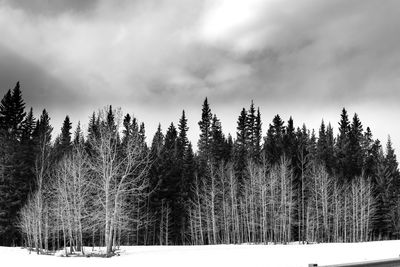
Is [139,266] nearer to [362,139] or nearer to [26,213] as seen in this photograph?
[26,213]

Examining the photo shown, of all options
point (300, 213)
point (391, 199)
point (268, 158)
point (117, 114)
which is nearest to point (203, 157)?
point (268, 158)

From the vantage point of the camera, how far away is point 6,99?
7238 centimetres

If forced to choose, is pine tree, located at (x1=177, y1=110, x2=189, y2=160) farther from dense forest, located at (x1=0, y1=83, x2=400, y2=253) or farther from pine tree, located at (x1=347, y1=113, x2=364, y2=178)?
pine tree, located at (x1=347, y1=113, x2=364, y2=178)

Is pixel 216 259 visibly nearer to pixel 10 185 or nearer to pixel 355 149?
pixel 10 185

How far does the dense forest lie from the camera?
172 ft

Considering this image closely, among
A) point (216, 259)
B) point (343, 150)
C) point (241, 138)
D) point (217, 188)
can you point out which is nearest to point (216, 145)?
point (241, 138)

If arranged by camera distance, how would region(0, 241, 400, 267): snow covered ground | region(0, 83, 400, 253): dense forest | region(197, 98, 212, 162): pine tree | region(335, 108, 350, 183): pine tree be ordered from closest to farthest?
1. region(0, 241, 400, 267): snow covered ground
2. region(0, 83, 400, 253): dense forest
3. region(335, 108, 350, 183): pine tree
4. region(197, 98, 212, 162): pine tree

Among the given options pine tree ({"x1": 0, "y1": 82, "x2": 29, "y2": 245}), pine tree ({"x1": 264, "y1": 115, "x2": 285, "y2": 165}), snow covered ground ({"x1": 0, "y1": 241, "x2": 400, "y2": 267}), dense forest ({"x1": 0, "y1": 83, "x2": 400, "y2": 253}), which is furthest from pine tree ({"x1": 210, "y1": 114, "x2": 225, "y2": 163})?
snow covered ground ({"x1": 0, "y1": 241, "x2": 400, "y2": 267})

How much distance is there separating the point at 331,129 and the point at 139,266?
96.4 m

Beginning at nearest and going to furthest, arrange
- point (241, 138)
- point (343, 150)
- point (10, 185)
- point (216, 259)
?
point (216, 259) → point (10, 185) → point (343, 150) → point (241, 138)

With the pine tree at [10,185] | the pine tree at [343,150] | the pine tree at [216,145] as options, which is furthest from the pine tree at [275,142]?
the pine tree at [10,185]

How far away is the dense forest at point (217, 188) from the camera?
52.3m

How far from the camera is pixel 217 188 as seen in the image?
65125 millimetres

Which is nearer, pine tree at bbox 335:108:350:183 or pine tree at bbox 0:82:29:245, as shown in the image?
pine tree at bbox 0:82:29:245
